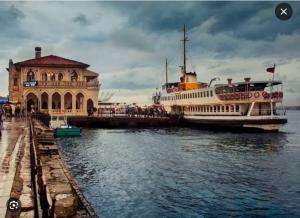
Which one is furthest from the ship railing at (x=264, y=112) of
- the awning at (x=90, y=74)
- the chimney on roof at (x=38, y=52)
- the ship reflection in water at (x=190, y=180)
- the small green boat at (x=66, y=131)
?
the chimney on roof at (x=38, y=52)

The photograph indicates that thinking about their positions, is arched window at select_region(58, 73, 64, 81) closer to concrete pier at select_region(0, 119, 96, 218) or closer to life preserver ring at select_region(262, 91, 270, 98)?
life preserver ring at select_region(262, 91, 270, 98)

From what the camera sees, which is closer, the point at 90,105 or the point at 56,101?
the point at 56,101

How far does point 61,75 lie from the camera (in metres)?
67.4

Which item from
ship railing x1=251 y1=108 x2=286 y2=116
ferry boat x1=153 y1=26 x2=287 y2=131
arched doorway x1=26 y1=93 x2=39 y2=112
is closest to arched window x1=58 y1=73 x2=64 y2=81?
arched doorway x1=26 y1=93 x2=39 y2=112

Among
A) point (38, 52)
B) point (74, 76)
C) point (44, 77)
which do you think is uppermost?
point (38, 52)

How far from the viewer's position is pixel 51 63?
66250 mm

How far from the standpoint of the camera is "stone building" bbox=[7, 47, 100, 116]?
210ft

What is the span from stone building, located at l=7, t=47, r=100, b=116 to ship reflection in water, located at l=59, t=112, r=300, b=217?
33.3 metres

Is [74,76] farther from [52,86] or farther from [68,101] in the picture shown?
[52,86]

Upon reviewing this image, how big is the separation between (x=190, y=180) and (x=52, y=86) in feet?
161

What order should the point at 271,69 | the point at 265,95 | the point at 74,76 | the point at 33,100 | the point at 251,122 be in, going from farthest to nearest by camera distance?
the point at 74,76, the point at 33,100, the point at 251,122, the point at 265,95, the point at 271,69

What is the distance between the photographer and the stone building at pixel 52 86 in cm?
6406

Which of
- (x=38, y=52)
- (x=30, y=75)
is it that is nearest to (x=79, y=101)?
(x=30, y=75)

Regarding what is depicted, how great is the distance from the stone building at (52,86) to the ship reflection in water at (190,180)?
33298mm
